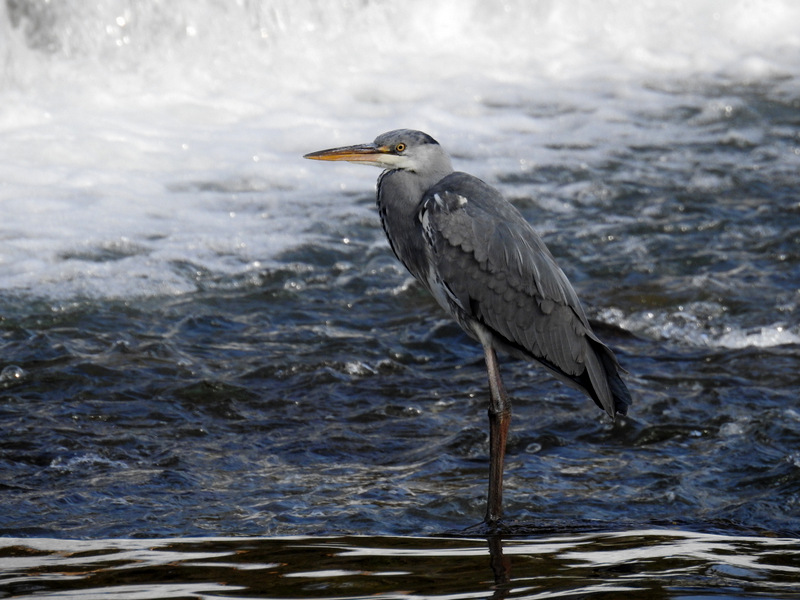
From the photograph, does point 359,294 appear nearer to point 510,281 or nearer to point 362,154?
point 362,154

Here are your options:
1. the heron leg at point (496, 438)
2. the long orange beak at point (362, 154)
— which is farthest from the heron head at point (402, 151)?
the heron leg at point (496, 438)

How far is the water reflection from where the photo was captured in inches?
133

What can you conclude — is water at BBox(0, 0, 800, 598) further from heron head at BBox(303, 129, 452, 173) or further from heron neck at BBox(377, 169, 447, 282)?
heron head at BBox(303, 129, 452, 173)

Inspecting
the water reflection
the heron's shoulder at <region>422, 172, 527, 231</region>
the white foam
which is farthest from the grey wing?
the white foam

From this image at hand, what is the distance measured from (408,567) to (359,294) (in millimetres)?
4238

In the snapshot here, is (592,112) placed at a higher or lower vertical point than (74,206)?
higher

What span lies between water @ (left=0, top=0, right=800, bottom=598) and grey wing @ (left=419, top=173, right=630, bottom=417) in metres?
0.55

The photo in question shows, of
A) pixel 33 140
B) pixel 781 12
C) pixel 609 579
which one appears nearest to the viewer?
pixel 609 579

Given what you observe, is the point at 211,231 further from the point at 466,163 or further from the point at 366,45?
the point at 366,45

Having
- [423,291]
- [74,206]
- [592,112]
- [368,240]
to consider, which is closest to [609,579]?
[423,291]

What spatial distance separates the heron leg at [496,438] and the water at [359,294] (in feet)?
0.35

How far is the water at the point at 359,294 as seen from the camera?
15.1 ft

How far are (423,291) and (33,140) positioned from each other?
181 inches

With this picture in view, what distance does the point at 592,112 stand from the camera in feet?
40.2
